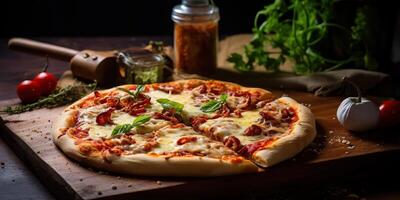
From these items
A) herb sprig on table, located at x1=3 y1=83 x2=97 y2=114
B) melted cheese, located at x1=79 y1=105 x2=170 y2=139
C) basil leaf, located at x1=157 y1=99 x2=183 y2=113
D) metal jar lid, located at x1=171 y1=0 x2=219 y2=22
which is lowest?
herb sprig on table, located at x1=3 y1=83 x2=97 y2=114

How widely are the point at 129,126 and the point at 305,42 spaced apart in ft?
6.61

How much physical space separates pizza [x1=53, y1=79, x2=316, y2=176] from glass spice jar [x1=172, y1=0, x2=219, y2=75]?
Answer: 1.74ft

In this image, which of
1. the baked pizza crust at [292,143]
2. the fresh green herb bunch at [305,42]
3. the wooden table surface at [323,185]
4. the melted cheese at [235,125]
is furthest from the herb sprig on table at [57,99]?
the baked pizza crust at [292,143]

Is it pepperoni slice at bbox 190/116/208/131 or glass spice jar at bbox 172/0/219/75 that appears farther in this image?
glass spice jar at bbox 172/0/219/75

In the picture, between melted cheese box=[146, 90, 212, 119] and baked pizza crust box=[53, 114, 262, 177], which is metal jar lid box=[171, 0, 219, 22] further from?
baked pizza crust box=[53, 114, 262, 177]

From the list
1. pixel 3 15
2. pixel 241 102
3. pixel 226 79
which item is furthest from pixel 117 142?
pixel 3 15

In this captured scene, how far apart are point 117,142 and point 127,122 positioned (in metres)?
Result: 0.36

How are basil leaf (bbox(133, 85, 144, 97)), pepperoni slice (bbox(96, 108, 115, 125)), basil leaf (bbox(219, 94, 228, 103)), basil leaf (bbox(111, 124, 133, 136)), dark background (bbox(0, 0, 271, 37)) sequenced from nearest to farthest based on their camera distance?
1. basil leaf (bbox(111, 124, 133, 136))
2. pepperoni slice (bbox(96, 108, 115, 125))
3. basil leaf (bbox(219, 94, 228, 103))
4. basil leaf (bbox(133, 85, 144, 97))
5. dark background (bbox(0, 0, 271, 37))

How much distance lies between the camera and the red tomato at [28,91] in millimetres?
4887

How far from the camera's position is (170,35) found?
7.44 metres

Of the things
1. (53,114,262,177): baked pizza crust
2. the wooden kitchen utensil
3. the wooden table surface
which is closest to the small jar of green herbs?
the wooden kitchen utensil

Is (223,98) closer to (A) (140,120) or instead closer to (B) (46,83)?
(A) (140,120)

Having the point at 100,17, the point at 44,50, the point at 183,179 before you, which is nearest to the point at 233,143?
the point at 183,179

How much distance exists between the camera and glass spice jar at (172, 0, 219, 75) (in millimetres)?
5445
